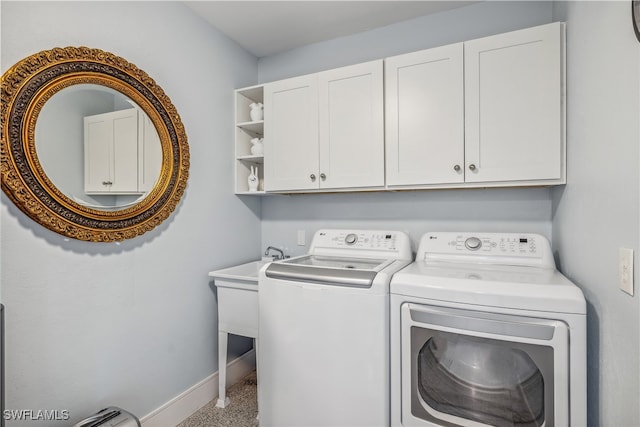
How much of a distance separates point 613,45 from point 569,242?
2.84ft

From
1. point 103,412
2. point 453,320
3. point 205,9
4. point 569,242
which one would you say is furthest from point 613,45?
point 103,412

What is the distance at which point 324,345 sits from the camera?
1.54 metres

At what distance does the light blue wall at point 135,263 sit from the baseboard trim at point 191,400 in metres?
0.04

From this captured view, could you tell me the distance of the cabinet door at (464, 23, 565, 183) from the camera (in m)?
1.54

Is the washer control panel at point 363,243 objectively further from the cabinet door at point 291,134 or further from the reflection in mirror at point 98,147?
the reflection in mirror at point 98,147

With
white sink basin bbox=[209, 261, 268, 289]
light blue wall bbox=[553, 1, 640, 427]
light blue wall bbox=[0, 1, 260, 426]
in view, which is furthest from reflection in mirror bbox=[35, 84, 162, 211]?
light blue wall bbox=[553, 1, 640, 427]

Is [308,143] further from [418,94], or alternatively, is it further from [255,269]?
[255,269]

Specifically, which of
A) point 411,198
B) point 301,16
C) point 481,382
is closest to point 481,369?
point 481,382

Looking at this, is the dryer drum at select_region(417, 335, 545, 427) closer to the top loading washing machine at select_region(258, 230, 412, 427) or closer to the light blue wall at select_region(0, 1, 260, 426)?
the top loading washing machine at select_region(258, 230, 412, 427)

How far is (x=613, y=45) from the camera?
99 centimetres

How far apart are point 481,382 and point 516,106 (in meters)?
1.33

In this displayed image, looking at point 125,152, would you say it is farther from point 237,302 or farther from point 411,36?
point 411,36

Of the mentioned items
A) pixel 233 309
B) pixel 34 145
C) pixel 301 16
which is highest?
pixel 301 16

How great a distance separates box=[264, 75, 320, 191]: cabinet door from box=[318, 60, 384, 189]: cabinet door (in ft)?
0.22
